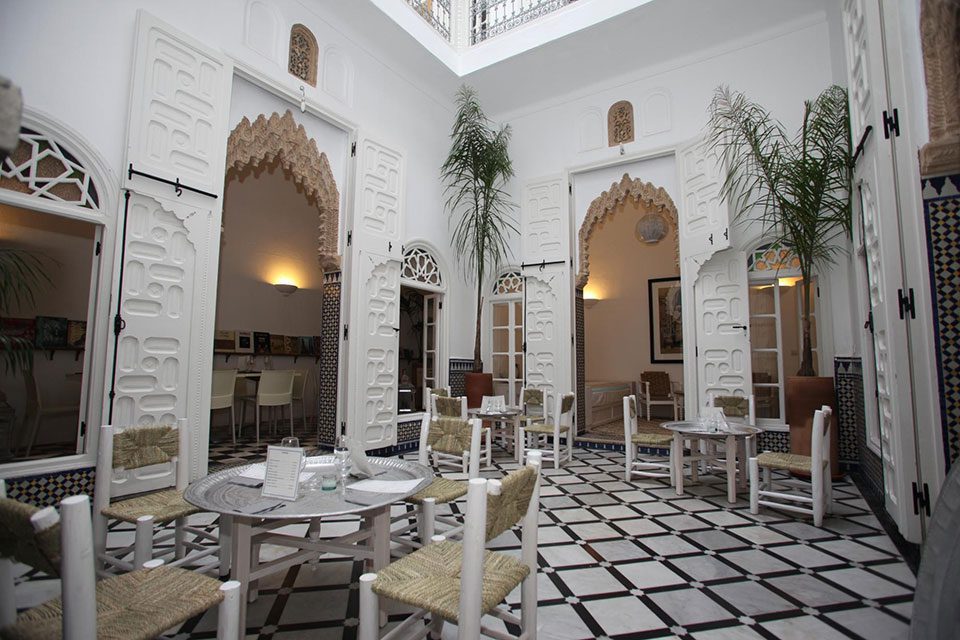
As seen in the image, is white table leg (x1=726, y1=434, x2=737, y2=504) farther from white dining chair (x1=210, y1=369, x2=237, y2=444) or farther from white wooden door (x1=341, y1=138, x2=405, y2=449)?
white dining chair (x1=210, y1=369, x2=237, y2=444)

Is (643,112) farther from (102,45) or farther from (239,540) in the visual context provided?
(239,540)

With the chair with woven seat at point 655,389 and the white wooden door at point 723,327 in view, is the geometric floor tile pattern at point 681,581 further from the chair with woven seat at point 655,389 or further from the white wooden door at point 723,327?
the chair with woven seat at point 655,389

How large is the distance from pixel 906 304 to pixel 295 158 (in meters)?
5.37

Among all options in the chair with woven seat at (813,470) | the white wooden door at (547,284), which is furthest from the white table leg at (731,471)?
the white wooden door at (547,284)

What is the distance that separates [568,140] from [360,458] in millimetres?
6229

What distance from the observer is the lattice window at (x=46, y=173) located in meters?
3.36

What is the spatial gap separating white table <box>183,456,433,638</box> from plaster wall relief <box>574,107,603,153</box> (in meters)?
Answer: 5.94

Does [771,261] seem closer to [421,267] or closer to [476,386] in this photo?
[476,386]

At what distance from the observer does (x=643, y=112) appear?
6645 millimetres

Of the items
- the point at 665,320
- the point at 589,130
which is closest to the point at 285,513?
the point at 589,130

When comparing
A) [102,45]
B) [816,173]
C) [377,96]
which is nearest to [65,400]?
[102,45]

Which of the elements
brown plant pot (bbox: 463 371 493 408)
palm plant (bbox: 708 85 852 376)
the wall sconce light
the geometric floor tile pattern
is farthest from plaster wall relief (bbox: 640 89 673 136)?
the wall sconce light

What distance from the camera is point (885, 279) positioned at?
2.93 meters

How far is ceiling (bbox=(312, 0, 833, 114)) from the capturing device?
18.5 feet
